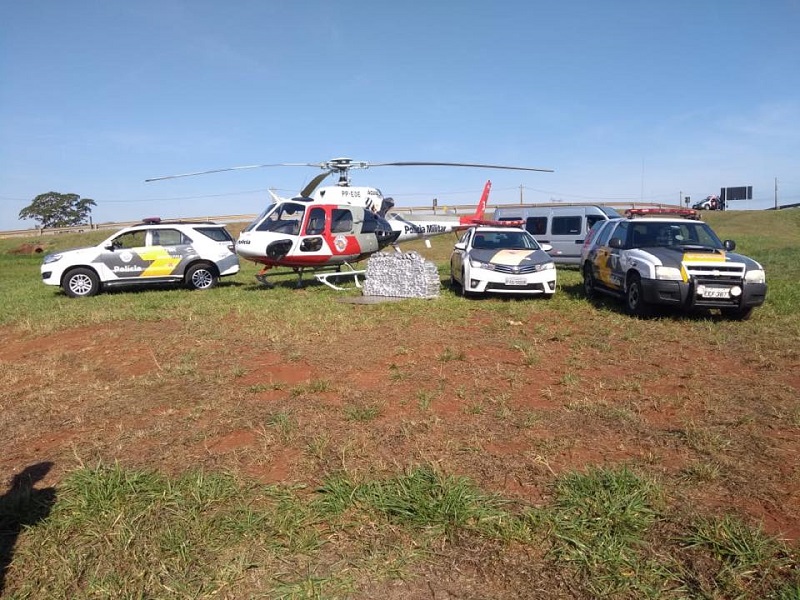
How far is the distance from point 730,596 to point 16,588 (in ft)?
10.5

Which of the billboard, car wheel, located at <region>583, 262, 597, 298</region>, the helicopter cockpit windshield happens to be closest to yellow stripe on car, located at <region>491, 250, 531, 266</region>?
car wheel, located at <region>583, 262, 597, 298</region>

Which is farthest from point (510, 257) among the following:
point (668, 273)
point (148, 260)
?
point (148, 260)

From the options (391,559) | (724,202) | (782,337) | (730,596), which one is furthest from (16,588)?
(724,202)

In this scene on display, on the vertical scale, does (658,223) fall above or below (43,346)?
above

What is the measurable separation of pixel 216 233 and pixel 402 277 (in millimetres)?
5730

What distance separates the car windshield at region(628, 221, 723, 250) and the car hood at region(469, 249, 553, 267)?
1607mm

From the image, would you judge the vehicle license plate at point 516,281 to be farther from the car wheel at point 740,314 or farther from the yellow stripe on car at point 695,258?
the car wheel at point 740,314

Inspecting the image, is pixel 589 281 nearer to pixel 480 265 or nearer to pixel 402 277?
pixel 480 265

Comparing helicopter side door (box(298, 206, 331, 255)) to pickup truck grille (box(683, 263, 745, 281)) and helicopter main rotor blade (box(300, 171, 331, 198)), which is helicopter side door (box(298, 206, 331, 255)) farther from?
pickup truck grille (box(683, 263, 745, 281))

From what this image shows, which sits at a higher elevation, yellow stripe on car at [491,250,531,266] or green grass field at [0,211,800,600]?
yellow stripe on car at [491,250,531,266]

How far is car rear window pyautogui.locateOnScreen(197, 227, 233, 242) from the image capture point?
43.7ft

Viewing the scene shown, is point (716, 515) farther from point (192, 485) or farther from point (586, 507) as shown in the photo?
point (192, 485)

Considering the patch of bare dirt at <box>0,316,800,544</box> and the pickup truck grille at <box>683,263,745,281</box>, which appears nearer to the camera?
the patch of bare dirt at <box>0,316,800,544</box>

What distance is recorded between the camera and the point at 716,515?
9.36 ft
